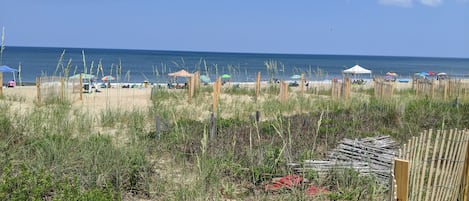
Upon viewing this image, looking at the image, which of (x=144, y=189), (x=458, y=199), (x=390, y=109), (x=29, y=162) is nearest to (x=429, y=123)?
(x=390, y=109)

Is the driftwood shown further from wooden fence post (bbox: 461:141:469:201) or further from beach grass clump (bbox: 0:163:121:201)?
beach grass clump (bbox: 0:163:121:201)

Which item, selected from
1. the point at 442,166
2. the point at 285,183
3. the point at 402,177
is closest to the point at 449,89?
the point at 442,166

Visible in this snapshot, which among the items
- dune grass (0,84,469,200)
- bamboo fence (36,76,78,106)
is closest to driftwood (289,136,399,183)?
dune grass (0,84,469,200)

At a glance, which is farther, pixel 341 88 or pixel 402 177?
pixel 341 88

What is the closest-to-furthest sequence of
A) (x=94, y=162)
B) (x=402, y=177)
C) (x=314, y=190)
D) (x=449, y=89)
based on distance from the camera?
(x=402, y=177) < (x=314, y=190) < (x=94, y=162) < (x=449, y=89)

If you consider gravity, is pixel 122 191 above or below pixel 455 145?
below

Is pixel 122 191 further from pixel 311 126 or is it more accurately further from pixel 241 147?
pixel 311 126

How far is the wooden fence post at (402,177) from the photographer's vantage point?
2.96 m

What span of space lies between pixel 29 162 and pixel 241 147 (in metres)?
2.64

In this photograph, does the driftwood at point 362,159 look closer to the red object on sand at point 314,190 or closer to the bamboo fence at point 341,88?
the red object on sand at point 314,190

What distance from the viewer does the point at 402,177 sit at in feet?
9.82

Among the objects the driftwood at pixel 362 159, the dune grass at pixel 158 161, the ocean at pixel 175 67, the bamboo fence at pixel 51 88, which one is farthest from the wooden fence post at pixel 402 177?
the bamboo fence at pixel 51 88

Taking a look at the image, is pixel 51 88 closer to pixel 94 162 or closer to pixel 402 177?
pixel 94 162

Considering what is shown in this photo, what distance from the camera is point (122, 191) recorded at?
14.8ft
